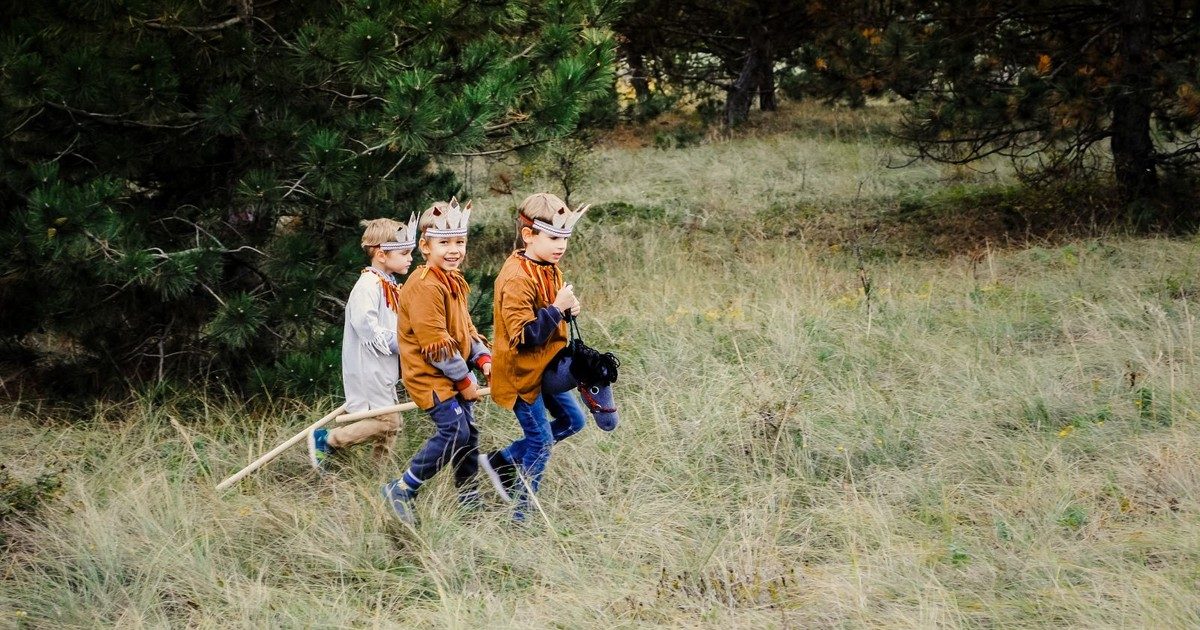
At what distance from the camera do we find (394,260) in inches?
189

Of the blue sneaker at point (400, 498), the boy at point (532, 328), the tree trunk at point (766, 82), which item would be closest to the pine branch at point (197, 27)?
the boy at point (532, 328)

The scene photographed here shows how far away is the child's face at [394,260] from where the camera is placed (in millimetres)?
4793

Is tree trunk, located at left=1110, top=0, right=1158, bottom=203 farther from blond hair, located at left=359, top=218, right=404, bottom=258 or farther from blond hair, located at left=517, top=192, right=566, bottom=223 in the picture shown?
blond hair, located at left=359, top=218, right=404, bottom=258

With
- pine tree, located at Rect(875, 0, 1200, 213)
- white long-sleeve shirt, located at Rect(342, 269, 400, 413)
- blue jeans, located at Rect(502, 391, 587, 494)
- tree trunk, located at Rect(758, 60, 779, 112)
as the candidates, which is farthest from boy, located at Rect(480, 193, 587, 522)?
tree trunk, located at Rect(758, 60, 779, 112)

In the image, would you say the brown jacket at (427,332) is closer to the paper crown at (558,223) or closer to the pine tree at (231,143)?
the paper crown at (558,223)

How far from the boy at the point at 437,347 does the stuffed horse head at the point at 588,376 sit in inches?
16.2

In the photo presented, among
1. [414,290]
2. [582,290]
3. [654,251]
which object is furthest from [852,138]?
[414,290]

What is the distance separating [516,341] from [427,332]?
1.42 ft

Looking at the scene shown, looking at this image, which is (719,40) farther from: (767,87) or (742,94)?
(767,87)

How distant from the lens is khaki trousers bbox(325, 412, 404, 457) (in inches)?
193

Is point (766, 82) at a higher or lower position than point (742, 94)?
higher

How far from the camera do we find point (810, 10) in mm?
12602

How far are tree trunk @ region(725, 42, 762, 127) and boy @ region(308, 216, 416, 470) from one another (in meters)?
13.6

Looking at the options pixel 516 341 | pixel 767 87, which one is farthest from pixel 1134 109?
pixel 767 87
